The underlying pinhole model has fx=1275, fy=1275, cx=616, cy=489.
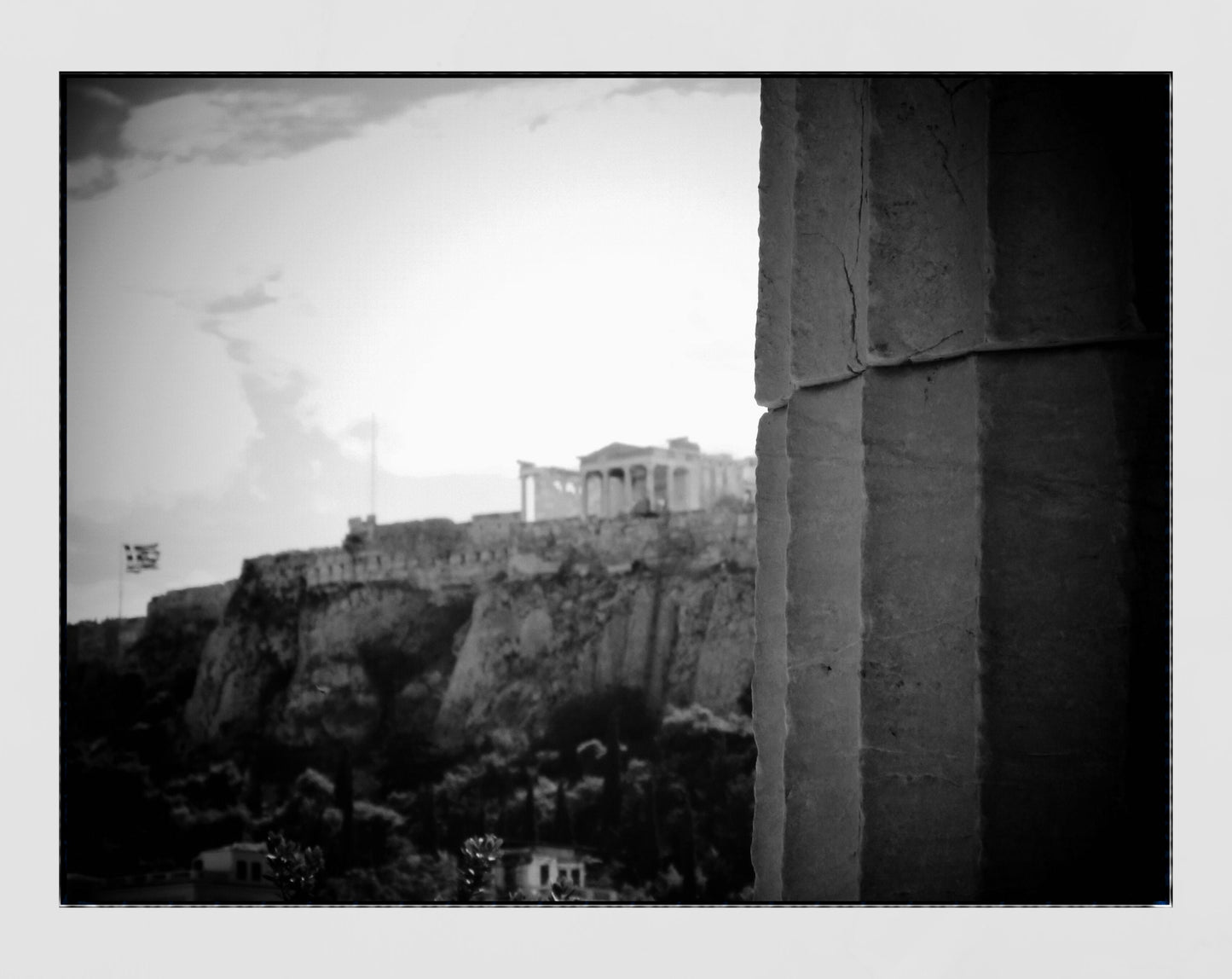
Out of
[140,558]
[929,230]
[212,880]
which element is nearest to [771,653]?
[929,230]

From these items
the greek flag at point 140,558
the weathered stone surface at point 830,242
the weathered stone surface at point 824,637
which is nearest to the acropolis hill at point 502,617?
the greek flag at point 140,558

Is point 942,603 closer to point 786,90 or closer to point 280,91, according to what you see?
point 786,90

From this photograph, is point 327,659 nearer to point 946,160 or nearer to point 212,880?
point 212,880

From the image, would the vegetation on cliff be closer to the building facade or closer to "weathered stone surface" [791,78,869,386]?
the building facade

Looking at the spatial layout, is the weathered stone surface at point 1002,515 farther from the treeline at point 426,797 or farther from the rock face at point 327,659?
the rock face at point 327,659

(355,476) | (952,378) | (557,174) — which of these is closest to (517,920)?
(952,378)

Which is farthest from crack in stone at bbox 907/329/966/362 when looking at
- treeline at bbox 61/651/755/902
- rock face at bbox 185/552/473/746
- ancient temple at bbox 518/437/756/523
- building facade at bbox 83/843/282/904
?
rock face at bbox 185/552/473/746

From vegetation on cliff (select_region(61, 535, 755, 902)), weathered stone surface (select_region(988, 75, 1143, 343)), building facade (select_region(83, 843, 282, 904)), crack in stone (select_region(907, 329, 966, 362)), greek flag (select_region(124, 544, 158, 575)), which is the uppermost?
weathered stone surface (select_region(988, 75, 1143, 343))
